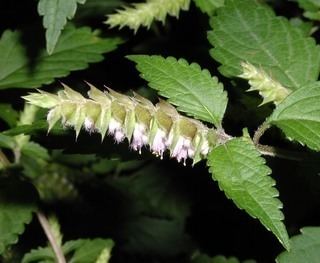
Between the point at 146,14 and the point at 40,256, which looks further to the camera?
the point at 40,256

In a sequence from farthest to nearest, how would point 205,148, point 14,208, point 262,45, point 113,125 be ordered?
point 14,208 < point 262,45 < point 205,148 < point 113,125

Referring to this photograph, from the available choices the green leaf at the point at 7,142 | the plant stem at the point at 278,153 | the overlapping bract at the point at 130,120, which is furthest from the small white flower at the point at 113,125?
the green leaf at the point at 7,142

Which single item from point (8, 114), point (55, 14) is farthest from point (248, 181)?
point (8, 114)

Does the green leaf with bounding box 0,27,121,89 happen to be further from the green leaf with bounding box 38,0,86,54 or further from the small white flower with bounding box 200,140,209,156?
the small white flower with bounding box 200,140,209,156

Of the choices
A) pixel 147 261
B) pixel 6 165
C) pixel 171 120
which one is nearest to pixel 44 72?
pixel 6 165

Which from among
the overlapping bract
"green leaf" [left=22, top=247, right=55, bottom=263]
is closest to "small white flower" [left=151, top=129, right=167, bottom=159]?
the overlapping bract

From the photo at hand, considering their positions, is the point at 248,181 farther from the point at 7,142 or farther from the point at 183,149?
the point at 7,142

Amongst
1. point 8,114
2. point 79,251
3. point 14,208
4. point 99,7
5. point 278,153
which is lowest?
point 79,251

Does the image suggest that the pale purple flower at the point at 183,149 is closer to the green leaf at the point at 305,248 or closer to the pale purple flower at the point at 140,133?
the pale purple flower at the point at 140,133
